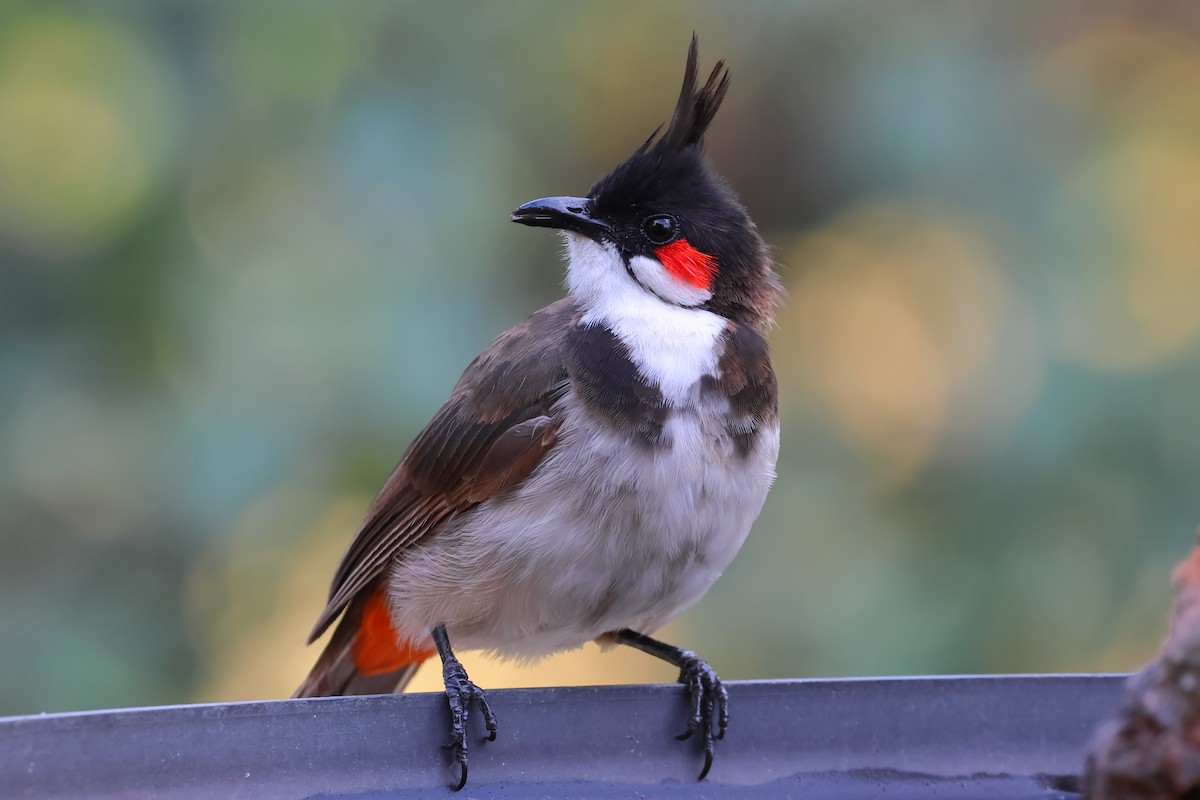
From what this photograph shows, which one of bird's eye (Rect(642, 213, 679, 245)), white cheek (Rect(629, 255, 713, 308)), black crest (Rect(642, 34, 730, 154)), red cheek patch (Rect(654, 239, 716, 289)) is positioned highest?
black crest (Rect(642, 34, 730, 154))

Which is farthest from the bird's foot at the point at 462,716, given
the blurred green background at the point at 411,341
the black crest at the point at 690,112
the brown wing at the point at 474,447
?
the black crest at the point at 690,112

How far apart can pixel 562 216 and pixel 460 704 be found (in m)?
1.06

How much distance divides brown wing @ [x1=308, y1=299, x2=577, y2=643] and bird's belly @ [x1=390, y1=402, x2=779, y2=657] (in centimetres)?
4

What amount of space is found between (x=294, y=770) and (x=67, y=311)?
1584 mm

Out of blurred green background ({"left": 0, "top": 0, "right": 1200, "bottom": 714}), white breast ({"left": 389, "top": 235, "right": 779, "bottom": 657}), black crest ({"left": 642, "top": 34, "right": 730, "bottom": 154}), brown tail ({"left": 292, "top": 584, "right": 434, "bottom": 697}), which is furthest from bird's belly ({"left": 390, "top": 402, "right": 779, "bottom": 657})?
black crest ({"left": 642, "top": 34, "right": 730, "bottom": 154})

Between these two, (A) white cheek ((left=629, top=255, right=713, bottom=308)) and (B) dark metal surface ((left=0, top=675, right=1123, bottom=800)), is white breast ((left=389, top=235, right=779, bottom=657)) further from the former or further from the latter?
(B) dark metal surface ((left=0, top=675, right=1123, bottom=800))

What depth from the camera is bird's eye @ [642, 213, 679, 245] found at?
2.69m

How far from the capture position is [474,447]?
2566 mm

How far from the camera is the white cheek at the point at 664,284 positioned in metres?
2.66

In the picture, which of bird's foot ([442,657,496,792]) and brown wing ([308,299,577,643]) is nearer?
bird's foot ([442,657,496,792])

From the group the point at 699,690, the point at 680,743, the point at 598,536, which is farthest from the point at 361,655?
the point at 680,743

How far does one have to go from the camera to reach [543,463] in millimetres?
2439

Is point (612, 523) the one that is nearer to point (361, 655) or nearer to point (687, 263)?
point (687, 263)

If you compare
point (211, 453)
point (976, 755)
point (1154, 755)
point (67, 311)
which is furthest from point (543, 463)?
point (1154, 755)
